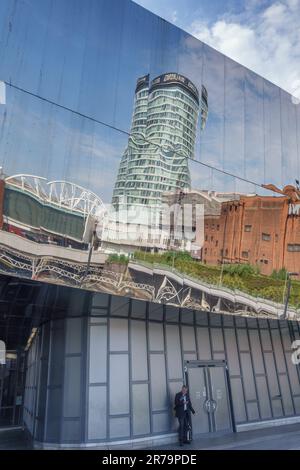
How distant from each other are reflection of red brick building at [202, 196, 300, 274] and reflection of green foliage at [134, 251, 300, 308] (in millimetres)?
321

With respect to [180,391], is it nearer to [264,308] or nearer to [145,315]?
[145,315]

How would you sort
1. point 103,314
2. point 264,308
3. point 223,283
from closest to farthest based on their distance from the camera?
1. point 103,314
2. point 223,283
3. point 264,308

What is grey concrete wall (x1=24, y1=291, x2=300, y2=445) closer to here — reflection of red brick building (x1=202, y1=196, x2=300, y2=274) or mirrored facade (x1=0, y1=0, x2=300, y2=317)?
mirrored facade (x1=0, y1=0, x2=300, y2=317)

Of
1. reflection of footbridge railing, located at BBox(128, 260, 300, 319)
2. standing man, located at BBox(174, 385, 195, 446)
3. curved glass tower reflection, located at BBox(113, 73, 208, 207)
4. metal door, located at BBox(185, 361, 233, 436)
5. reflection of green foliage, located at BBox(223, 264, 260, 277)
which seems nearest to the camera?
standing man, located at BBox(174, 385, 195, 446)

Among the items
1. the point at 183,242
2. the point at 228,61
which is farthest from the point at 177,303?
the point at 228,61

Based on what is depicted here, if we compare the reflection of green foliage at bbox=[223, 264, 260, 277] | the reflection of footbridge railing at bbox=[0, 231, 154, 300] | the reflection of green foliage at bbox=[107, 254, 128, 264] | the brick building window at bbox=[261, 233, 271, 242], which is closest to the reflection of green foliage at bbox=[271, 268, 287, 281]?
the reflection of green foliage at bbox=[223, 264, 260, 277]

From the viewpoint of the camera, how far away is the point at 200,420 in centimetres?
1331

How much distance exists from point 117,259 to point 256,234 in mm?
6669

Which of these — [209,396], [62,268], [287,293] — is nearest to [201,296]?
[209,396]

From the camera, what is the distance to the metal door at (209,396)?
44.0ft

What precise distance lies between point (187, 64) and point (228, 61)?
2620mm

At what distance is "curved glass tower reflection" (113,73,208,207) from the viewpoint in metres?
12.3

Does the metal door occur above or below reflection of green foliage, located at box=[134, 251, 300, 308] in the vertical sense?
below

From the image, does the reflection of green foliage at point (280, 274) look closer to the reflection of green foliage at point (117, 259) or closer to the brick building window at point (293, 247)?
the brick building window at point (293, 247)
